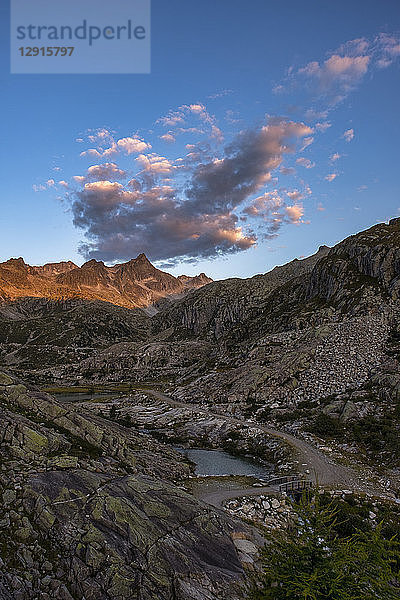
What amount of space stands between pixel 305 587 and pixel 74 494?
53.7 feet

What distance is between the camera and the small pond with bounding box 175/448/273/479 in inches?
1908


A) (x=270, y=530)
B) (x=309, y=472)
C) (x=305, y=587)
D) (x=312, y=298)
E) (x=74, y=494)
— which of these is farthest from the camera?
Result: (x=312, y=298)

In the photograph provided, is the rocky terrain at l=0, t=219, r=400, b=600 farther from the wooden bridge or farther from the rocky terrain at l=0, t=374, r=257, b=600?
the wooden bridge

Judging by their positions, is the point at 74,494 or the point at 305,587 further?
the point at 74,494

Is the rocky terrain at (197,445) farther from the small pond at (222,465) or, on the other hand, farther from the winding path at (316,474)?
the small pond at (222,465)

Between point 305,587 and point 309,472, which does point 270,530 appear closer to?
point 309,472

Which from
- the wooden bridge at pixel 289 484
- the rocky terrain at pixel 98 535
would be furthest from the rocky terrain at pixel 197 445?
the wooden bridge at pixel 289 484

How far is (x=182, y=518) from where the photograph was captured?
77.3 feet

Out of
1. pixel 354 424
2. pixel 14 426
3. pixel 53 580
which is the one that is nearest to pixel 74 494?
pixel 53 580

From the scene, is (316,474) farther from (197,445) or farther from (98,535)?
(197,445)

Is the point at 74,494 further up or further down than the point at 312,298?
further down

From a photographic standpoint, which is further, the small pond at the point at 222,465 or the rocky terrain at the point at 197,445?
the small pond at the point at 222,465

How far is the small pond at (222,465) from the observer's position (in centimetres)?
4847

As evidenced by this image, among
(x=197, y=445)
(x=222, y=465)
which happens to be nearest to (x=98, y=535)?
(x=222, y=465)
